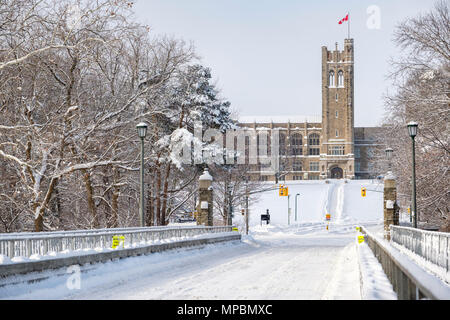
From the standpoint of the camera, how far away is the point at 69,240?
1493cm

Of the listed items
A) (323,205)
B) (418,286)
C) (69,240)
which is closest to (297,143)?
(323,205)

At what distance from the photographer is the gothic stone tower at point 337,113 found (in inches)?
5369

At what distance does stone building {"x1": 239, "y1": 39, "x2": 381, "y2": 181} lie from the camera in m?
136

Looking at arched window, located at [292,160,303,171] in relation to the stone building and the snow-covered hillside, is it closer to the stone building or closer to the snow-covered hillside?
the stone building

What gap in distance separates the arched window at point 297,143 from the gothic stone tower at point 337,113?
8555mm

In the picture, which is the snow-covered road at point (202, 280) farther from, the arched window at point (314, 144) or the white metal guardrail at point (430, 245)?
→ the arched window at point (314, 144)

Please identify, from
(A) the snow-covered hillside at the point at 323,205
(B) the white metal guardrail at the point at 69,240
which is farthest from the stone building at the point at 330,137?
→ (B) the white metal guardrail at the point at 69,240

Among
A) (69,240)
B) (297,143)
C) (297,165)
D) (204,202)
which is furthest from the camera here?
(297,143)

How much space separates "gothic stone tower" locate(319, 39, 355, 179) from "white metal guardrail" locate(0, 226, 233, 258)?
11537 cm

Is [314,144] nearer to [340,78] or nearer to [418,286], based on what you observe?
[340,78]

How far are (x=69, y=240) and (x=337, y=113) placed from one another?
419 ft

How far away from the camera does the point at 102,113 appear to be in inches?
1096

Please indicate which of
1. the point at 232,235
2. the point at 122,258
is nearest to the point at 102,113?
the point at 232,235
